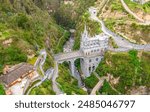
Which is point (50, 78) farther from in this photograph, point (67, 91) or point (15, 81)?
point (15, 81)

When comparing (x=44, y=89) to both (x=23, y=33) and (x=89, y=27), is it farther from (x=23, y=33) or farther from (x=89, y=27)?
(x=89, y=27)

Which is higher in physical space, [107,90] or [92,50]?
[92,50]

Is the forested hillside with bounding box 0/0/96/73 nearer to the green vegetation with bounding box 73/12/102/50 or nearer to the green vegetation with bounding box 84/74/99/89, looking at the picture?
the green vegetation with bounding box 73/12/102/50

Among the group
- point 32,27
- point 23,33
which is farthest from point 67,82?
point 32,27

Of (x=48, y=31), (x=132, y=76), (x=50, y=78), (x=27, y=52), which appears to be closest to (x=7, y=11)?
(x=48, y=31)

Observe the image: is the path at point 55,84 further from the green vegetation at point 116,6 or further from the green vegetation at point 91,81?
the green vegetation at point 116,6

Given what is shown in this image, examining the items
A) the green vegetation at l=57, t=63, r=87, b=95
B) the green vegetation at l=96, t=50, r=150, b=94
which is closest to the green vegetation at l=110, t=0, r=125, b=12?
the green vegetation at l=96, t=50, r=150, b=94

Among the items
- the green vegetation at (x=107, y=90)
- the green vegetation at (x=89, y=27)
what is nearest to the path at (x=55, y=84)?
the green vegetation at (x=107, y=90)
